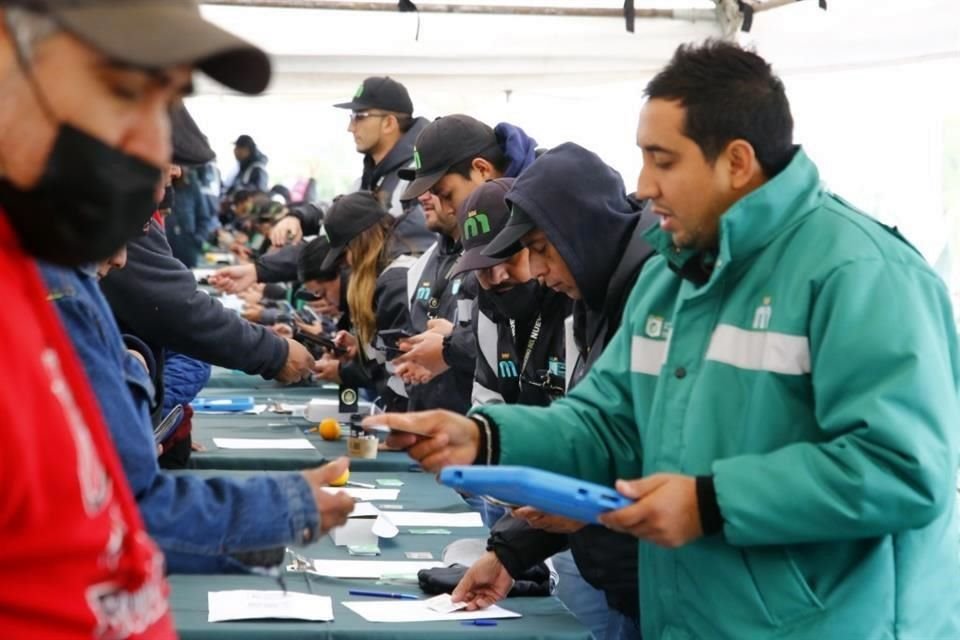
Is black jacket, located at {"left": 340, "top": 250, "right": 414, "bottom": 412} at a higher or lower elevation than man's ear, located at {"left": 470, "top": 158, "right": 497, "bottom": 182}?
lower

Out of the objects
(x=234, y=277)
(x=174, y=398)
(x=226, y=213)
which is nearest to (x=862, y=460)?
(x=174, y=398)

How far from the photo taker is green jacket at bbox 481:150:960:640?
221cm

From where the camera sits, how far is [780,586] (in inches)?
91.7

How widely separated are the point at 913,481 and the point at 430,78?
208 inches

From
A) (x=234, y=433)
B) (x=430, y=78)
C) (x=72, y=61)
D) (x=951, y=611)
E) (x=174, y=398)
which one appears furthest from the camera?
(x=430, y=78)

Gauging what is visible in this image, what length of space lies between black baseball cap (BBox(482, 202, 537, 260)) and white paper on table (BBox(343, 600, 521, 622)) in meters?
0.77

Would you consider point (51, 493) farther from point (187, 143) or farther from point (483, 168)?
point (483, 168)

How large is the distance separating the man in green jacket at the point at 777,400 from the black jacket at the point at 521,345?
1094mm

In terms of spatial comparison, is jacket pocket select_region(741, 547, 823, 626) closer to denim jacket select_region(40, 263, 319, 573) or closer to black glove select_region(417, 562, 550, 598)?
denim jacket select_region(40, 263, 319, 573)

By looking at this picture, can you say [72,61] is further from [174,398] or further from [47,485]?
[174,398]

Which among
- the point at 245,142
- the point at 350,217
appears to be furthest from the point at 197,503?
the point at 245,142

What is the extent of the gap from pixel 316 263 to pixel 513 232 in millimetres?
3498

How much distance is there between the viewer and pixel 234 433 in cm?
559

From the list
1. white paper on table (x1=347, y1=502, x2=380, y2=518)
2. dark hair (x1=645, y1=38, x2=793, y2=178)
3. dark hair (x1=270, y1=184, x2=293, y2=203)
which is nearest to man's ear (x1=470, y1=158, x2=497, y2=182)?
white paper on table (x1=347, y1=502, x2=380, y2=518)
